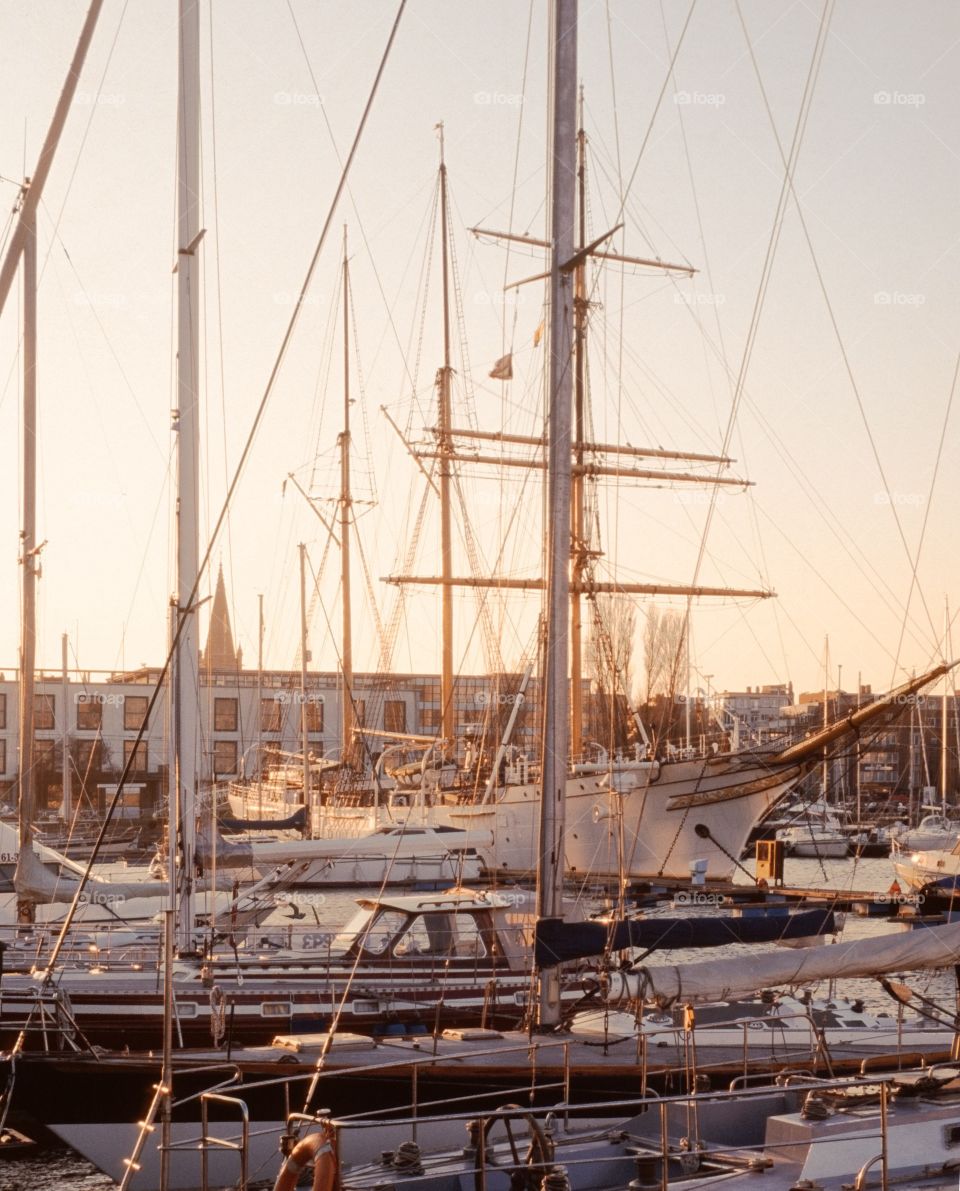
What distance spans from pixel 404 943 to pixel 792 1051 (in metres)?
5.59

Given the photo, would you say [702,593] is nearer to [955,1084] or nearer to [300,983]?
[300,983]

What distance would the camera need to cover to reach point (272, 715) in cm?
8625

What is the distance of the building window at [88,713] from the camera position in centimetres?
8450

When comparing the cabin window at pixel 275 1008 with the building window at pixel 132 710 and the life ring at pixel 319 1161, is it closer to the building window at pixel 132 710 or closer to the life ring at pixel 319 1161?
the life ring at pixel 319 1161

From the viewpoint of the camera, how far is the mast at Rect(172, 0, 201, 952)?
59.5 ft

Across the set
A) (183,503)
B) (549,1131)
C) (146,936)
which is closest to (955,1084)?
(549,1131)

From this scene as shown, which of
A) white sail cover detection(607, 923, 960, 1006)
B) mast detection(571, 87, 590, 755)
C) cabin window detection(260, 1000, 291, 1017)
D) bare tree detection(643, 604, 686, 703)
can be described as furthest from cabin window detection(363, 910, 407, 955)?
bare tree detection(643, 604, 686, 703)

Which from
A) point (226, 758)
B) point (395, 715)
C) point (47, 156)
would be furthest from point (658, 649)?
point (47, 156)

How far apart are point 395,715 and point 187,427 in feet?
226

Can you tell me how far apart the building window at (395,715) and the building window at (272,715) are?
23.2ft

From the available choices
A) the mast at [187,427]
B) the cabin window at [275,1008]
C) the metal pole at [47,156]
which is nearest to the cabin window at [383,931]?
the cabin window at [275,1008]

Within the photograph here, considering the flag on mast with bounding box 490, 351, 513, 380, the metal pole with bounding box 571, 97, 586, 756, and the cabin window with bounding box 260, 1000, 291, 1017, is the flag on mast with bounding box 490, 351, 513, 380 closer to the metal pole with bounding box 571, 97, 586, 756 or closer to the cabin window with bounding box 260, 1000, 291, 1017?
the metal pole with bounding box 571, 97, 586, 756

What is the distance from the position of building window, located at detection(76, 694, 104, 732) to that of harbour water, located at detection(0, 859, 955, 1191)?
118ft
